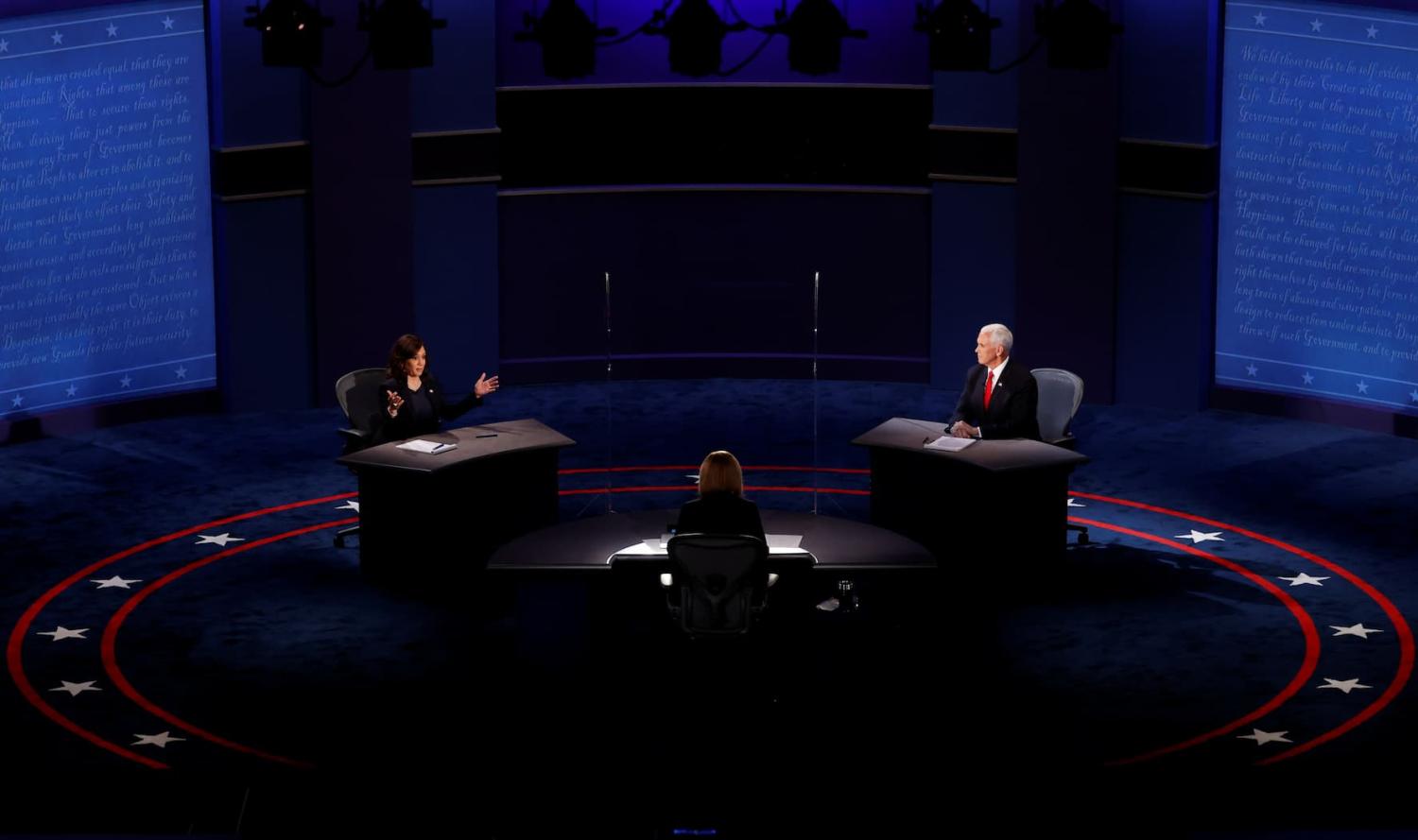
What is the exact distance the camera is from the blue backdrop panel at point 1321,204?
490 inches

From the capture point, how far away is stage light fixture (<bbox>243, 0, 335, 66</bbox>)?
A: 11.0 metres

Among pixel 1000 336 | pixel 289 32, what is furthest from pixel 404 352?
pixel 1000 336

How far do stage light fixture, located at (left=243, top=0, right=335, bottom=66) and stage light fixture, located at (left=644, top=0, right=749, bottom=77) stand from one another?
1925 mm

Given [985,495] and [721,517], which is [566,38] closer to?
[985,495]

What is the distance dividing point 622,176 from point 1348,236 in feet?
15.8

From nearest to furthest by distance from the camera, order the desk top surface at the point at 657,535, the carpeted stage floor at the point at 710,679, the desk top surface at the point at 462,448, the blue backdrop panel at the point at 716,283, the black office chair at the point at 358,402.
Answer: the carpeted stage floor at the point at 710,679
the desk top surface at the point at 657,535
the desk top surface at the point at 462,448
the black office chair at the point at 358,402
the blue backdrop panel at the point at 716,283

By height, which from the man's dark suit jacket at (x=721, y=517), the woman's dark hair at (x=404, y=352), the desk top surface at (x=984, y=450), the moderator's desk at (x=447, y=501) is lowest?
the moderator's desk at (x=447, y=501)

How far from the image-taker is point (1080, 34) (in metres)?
11.2

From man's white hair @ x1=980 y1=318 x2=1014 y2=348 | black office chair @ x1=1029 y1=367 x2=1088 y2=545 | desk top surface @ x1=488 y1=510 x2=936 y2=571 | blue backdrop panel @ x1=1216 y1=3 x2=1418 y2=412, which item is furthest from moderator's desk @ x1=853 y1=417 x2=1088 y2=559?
blue backdrop panel @ x1=1216 y1=3 x2=1418 y2=412

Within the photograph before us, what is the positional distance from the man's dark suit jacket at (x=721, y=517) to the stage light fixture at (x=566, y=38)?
4.16 metres

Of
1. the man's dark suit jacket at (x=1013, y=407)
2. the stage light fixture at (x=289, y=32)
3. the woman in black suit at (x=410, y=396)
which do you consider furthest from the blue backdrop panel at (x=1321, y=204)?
the stage light fixture at (x=289, y=32)

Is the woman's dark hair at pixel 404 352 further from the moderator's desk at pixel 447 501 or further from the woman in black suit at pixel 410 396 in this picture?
the moderator's desk at pixel 447 501

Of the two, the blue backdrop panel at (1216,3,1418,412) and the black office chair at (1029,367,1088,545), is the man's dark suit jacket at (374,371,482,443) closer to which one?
the black office chair at (1029,367,1088,545)

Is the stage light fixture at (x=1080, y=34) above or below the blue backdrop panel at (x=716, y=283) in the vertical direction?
above
